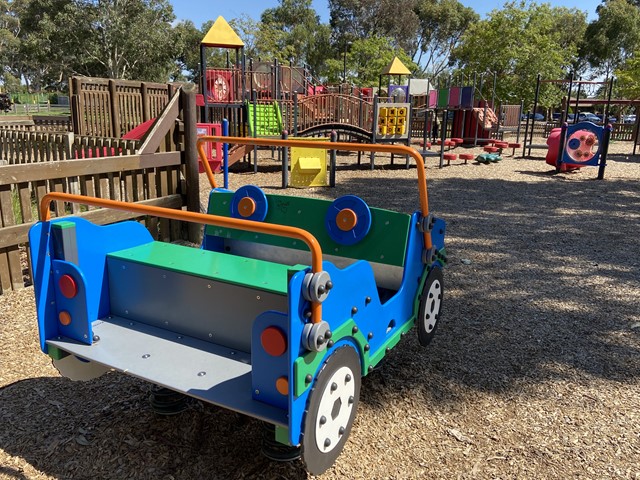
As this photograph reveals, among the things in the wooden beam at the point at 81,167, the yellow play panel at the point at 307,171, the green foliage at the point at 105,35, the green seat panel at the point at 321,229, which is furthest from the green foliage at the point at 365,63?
the green seat panel at the point at 321,229

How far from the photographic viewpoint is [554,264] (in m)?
5.71

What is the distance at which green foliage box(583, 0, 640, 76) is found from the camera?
48.5 metres

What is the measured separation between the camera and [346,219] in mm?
3221

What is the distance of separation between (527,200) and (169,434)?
27.4 feet

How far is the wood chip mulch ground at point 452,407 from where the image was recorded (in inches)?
97.3

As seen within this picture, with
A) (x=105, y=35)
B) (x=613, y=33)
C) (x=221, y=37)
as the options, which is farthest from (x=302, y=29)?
(x=221, y=37)

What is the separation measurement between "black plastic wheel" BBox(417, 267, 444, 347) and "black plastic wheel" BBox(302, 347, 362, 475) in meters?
1.09

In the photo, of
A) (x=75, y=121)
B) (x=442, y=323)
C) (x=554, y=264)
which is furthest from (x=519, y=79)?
(x=442, y=323)

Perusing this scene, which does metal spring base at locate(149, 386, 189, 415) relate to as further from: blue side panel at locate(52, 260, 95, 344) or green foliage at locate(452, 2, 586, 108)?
→ green foliage at locate(452, 2, 586, 108)

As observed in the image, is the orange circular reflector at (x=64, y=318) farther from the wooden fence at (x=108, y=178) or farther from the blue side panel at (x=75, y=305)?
the wooden fence at (x=108, y=178)

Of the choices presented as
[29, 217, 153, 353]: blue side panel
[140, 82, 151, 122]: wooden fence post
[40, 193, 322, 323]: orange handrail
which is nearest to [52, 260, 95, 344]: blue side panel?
[29, 217, 153, 353]: blue side panel

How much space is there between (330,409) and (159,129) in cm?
443

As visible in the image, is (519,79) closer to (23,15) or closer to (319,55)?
(319,55)

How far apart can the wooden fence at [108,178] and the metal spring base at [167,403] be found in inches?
98.6
